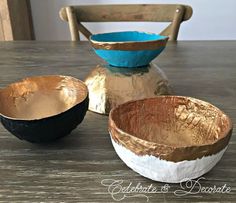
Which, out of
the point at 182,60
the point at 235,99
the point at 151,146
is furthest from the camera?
the point at 182,60

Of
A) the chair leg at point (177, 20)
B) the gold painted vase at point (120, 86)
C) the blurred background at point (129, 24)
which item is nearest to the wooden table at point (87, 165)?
the gold painted vase at point (120, 86)

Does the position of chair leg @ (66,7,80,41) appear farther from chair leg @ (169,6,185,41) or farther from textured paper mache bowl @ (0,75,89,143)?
textured paper mache bowl @ (0,75,89,143)

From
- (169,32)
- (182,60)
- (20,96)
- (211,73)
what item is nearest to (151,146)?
(20,96)

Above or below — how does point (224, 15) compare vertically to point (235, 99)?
below

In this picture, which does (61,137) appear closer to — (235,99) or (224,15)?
(235,99)

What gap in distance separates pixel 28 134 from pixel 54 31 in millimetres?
1629

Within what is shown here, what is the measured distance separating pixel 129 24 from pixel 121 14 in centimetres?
74

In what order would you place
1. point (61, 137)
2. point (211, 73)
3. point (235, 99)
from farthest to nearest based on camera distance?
point (211, 73) → point (235, 99) → point (61, 137)

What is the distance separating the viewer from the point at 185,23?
1902 millimetres

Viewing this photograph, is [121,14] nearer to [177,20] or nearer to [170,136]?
[177,20]

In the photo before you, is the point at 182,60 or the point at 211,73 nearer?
the point at 211,73

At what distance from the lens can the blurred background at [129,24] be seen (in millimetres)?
1841

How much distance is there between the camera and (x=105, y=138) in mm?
490

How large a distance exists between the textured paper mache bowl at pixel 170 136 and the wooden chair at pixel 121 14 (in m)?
0.74
